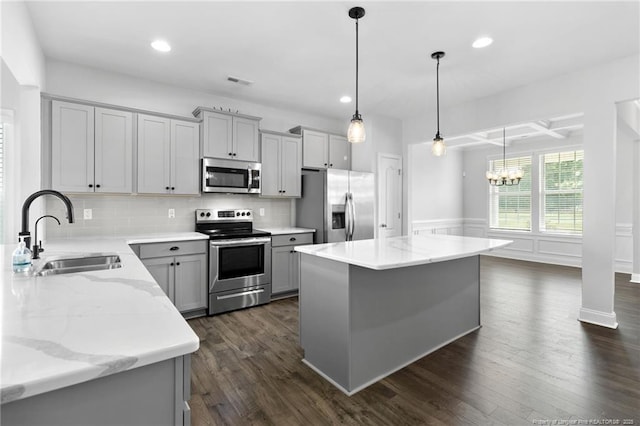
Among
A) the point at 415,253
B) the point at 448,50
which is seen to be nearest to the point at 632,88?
the point at 448,50

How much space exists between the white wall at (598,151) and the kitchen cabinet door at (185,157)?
4220mm

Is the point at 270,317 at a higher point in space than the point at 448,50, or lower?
lower

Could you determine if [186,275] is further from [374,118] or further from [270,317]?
[374,118]

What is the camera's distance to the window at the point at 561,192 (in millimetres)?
6543

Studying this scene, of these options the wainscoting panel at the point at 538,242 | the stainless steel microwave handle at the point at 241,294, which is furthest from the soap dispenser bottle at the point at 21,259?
the wainscoting panel at the point at 538,242

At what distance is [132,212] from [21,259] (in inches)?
86.6

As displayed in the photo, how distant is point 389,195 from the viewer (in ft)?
17.4

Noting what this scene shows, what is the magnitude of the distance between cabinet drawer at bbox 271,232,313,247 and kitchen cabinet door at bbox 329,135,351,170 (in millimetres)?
1272

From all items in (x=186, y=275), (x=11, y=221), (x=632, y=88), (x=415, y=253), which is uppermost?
(x=632, y=88)

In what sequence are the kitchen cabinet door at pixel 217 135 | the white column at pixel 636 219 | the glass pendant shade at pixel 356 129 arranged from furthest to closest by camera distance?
the white column at pixel 636 219 → the kitchen cabinet door at pixel 217 135 → the glass pendant shade at pixel 356 129

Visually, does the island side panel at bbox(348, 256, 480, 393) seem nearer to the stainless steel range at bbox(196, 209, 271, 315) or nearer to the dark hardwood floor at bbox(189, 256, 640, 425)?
the dark hardwood floor at bbox(189, 256, 640, 425)

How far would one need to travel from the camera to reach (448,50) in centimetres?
302

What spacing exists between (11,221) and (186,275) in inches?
60.6

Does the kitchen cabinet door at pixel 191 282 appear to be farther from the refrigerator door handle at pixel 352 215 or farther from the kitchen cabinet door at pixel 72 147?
the refrigerator door handle at pixel 352 215
